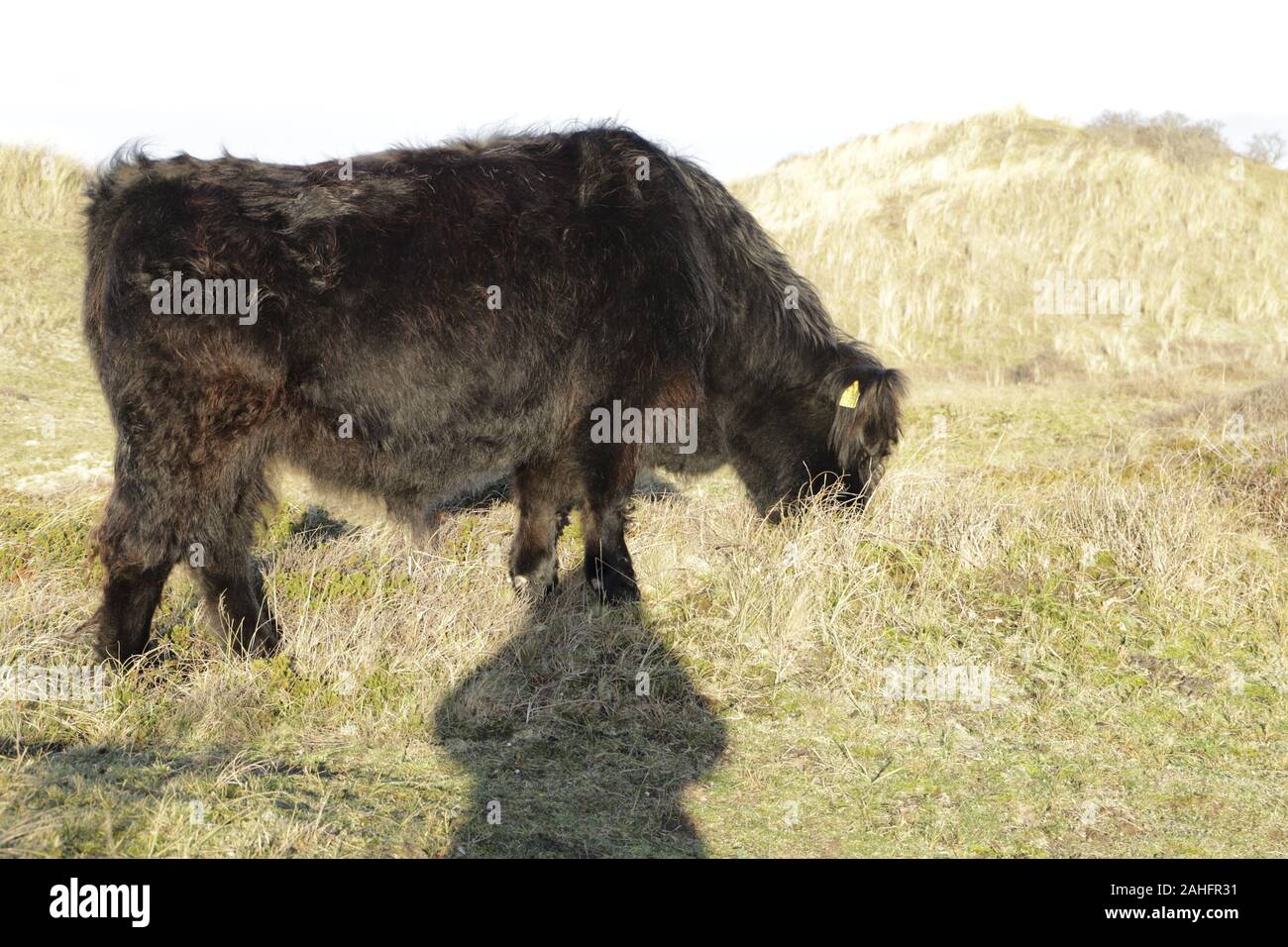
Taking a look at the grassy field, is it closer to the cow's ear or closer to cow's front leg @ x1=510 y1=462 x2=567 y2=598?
cow's front leg @ x1=510 y1=462 x2=567 y2=598

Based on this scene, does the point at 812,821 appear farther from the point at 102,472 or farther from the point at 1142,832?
the point at 102,472

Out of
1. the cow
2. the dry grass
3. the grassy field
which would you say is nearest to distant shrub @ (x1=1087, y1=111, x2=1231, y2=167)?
the dry grass

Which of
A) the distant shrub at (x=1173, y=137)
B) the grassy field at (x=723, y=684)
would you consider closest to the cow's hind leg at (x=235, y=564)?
the grassy field at (x=723, y=684)

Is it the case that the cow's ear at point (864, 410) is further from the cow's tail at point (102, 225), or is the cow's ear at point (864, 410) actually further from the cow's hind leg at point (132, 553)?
the cow's tail at point (102, 225)

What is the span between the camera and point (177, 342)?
183 inches

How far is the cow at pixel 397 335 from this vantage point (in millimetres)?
4734

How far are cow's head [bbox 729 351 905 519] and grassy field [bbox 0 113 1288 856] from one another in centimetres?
31

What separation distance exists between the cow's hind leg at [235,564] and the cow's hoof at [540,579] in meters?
1.33

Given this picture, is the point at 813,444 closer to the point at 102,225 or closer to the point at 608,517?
the point at 608,517

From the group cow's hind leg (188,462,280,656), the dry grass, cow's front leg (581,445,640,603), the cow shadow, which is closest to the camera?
the cow shadow

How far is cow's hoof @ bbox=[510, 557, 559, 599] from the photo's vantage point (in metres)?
5.88

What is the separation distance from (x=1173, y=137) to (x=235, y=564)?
30885 mm

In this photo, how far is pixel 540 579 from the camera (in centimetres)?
590

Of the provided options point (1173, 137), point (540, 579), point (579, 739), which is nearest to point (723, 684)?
A: point (579, 739)
